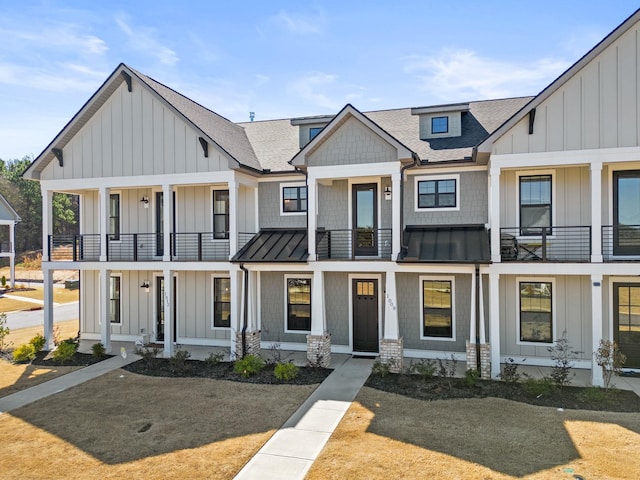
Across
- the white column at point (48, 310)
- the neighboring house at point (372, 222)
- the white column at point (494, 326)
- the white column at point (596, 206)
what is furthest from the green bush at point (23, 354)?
the white column at point (596, 206)

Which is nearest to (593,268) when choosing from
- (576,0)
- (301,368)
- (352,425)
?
(576,0)

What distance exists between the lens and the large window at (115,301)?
17.0m

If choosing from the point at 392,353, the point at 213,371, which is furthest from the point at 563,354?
the point at 213,371

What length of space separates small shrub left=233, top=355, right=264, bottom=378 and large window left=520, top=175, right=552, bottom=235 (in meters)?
8.85

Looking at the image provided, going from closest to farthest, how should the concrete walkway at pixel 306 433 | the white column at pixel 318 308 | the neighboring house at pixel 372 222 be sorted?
1. the concrete walkway at pixel 306 433
2. the neighboring house at pixel 372 222
3. the white column at pixel 318 308

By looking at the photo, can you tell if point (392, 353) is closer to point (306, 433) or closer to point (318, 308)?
point (318, 308)

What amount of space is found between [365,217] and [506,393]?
22.4 ft

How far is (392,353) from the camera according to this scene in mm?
12531

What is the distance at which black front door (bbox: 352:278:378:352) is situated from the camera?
14375 mm

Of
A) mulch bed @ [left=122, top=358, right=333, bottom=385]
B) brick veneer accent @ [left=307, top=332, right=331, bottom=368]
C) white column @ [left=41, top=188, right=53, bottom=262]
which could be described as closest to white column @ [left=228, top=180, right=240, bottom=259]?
mulch bed @ [left=122, top=358, right=333, bottom=385]

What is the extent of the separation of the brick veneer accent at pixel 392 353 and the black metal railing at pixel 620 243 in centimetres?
630

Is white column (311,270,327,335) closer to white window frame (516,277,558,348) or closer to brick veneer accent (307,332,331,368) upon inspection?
brick veneer accent (307,332,331,368)

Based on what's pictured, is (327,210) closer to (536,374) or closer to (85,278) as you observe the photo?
(536,374)

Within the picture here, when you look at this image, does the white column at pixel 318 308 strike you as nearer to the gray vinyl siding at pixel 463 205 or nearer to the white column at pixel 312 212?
the white column at pixel 312 212
